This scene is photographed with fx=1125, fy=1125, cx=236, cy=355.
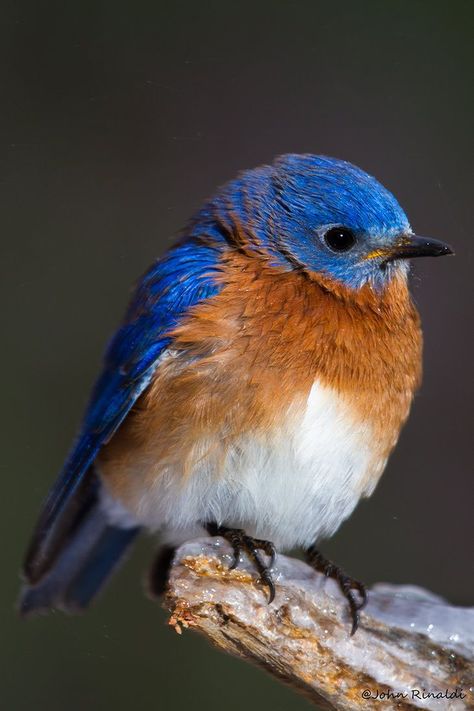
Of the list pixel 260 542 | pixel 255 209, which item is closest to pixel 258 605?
pixel 260 542

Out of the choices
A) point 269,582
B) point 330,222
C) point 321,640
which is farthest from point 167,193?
point 321,640

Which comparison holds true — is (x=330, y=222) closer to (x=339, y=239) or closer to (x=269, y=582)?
(x=339, y=239)

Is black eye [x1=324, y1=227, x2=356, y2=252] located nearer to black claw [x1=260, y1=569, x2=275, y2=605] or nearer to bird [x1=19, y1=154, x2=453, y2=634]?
bird [x1=19, y1=154, x2=453, y2=634]

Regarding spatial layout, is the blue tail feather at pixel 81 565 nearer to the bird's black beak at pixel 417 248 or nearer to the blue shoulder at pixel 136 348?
the blue shoulder at pixel 136 348

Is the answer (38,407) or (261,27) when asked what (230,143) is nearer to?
(261,27)

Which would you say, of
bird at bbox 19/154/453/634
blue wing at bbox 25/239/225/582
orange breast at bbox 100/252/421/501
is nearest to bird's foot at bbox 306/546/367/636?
bird at bbox 19/154/453/634
